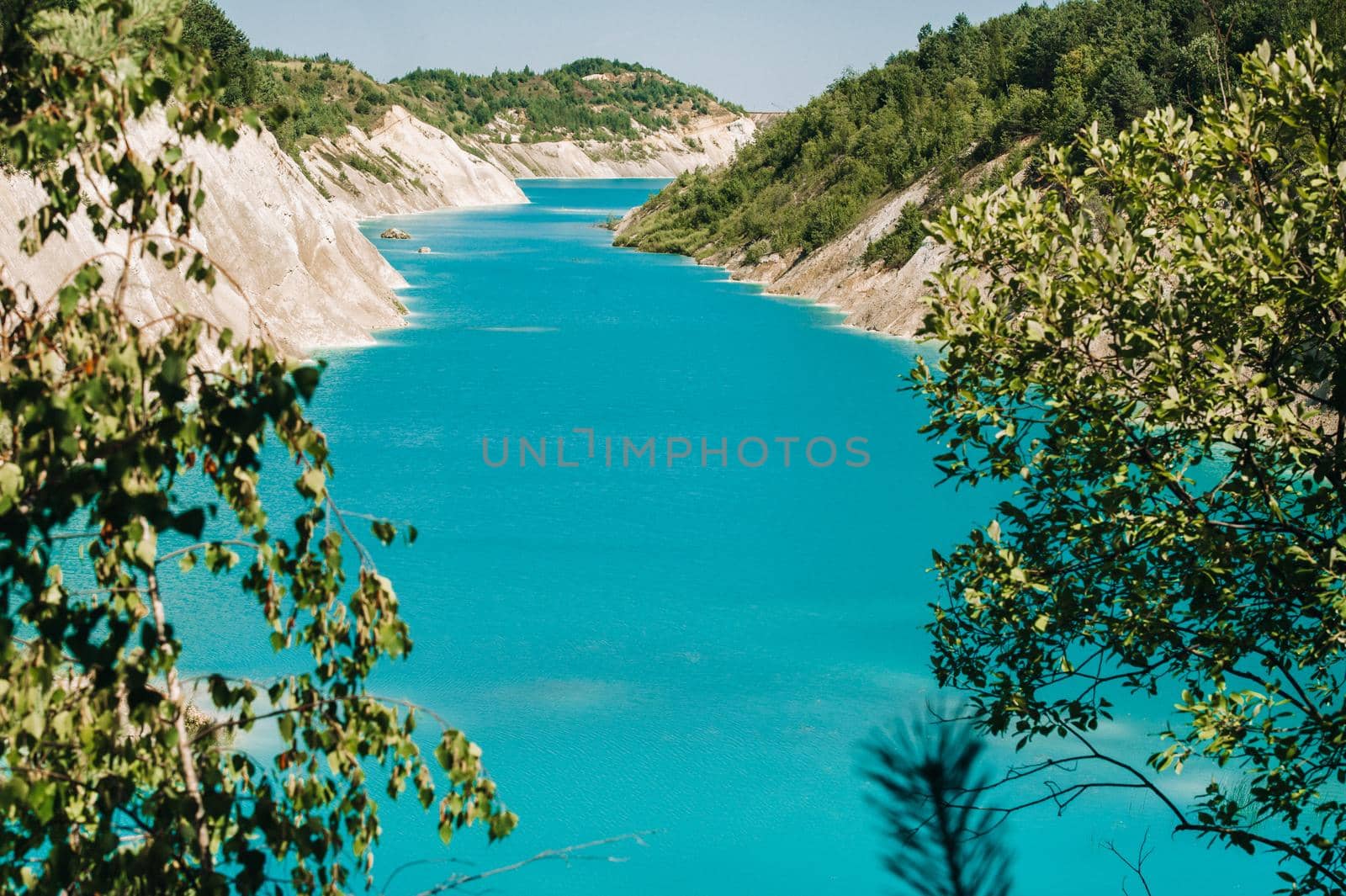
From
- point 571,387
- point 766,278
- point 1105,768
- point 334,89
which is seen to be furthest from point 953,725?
point 334,89

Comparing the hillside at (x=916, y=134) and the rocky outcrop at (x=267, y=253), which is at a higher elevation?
the hillside at (x=916, y=134)

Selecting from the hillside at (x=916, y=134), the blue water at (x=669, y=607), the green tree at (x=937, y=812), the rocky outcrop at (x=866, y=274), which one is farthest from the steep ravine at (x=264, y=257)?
the hillside at (x=916, y=134)

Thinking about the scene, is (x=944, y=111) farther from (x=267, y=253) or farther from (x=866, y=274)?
(x=267, y=253)

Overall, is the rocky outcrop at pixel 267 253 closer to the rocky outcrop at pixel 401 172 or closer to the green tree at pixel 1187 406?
the green tree at pixel 1187 406

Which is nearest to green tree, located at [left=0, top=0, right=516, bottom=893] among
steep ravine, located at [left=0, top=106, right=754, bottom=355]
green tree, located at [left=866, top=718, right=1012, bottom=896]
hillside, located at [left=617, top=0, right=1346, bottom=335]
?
green tree, located at [left=866, top=718, right=1012, bottom=896]

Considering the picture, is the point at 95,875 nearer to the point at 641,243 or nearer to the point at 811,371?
the point at 811,371

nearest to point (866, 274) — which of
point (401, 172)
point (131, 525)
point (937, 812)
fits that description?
point (937, 812)
